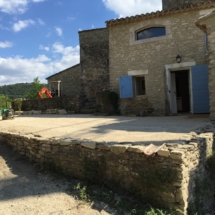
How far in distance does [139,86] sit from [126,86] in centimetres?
99

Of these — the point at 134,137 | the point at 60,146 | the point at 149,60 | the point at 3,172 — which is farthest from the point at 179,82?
the point at 3,172

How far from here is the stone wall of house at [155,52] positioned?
32.9ft

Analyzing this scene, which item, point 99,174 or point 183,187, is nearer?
point 183,187

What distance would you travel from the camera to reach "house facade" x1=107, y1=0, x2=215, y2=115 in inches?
386

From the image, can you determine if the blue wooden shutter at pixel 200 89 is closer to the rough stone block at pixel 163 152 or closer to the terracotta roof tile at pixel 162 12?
the terracotta roof tile at pixel 162 12

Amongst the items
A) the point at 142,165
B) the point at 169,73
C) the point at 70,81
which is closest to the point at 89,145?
the point at 142,165

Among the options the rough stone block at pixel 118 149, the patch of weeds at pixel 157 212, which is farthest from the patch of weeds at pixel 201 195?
the rough stone block at pixel 118 149

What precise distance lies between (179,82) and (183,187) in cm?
1000

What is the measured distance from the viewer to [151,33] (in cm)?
1109

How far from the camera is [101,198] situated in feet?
12.9

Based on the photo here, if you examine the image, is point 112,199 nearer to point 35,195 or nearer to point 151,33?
point 35,195

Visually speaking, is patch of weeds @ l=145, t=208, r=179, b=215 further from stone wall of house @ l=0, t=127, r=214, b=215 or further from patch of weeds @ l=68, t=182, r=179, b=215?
stone wall of house @ l=0, t=127, r=214, b=215

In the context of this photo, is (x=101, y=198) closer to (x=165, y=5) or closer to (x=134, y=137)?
(x=134, y=137)

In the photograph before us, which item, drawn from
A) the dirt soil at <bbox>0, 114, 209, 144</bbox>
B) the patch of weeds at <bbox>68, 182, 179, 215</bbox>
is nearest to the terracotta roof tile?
the dirt soil at <bbox>0, 114, 209, 144</bbox>
